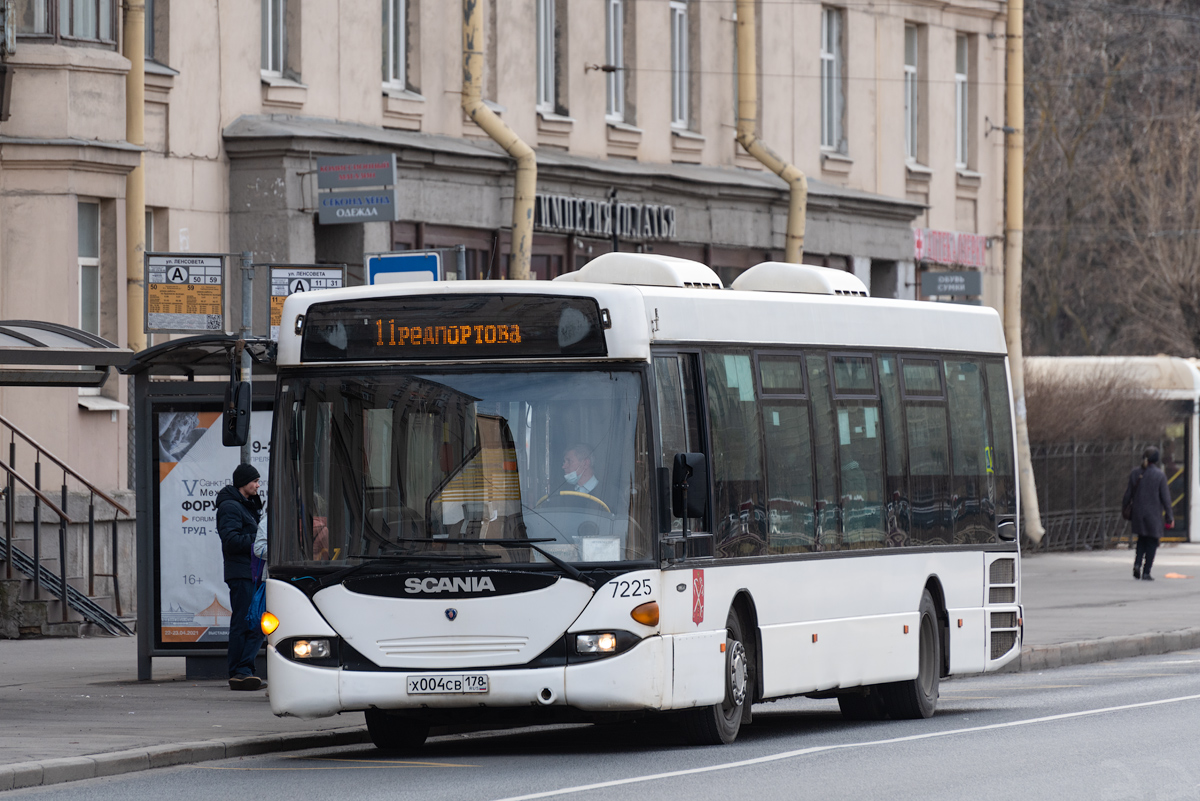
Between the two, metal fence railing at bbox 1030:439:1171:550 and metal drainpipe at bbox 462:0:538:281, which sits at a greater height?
metal drainpipe at bbox 462:0:538:281

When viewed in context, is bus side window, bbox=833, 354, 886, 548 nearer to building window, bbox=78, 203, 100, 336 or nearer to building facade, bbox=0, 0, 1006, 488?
building facade, bbox=0, 0, 1006, 488

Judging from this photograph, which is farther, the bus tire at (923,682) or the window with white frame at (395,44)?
the window with white frame at (395,44)

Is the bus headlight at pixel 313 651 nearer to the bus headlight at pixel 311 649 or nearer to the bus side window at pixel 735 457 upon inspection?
the bus headlight at pixel 311 649

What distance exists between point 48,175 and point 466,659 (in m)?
Answer: 11.7

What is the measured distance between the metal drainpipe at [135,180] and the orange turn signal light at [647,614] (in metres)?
11.6

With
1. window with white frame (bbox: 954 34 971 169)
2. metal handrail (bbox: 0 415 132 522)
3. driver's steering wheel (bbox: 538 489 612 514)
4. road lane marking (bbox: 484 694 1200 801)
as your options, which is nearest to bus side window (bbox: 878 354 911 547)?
road lane marking (bbox: 484 694 1200 801)

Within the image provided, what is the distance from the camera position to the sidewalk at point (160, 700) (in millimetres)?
12625

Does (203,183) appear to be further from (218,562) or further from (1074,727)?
(1074,727)

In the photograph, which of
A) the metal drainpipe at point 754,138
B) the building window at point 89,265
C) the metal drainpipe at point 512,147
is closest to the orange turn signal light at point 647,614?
the building window at point 89,265

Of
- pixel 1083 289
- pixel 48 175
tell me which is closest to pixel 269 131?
pixel 48 175

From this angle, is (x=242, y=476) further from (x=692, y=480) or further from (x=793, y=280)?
(x=692, y=480)

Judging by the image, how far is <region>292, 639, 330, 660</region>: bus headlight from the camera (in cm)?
1254

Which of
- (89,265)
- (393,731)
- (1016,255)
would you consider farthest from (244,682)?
(1016,255)

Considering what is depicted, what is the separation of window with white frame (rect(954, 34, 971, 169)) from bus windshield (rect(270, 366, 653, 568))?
27471 mm
